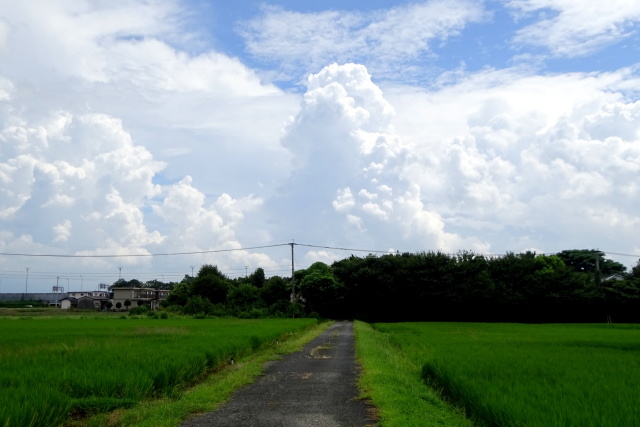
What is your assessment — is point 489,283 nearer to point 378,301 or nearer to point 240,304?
point 378,301

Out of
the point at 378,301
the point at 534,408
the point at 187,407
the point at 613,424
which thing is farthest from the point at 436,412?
the point at 378,301

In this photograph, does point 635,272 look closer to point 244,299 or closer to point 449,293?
point 449,293

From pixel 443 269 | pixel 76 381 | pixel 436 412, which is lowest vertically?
pixel 436 412

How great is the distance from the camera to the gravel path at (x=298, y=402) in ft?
29.1

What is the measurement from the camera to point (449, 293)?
197ft

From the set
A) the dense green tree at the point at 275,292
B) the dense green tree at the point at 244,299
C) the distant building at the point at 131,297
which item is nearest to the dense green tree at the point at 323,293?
the dense green tree at the point at 275,292

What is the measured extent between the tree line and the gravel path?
45954 millimetres

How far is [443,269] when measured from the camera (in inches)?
2405

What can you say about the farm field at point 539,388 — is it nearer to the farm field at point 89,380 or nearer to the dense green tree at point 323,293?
the farm field at point 89,380

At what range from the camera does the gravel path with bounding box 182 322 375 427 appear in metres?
8.86

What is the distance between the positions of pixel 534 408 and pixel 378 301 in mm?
58772

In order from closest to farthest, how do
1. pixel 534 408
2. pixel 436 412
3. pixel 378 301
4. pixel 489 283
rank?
1. pixel 534 408
2. pixel 436 412
3. pixel 489 283
4. pixel 378 301

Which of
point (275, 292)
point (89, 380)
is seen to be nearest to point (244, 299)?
point (275, 292)

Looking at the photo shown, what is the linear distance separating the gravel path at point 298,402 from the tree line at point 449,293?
45954 millimetres
